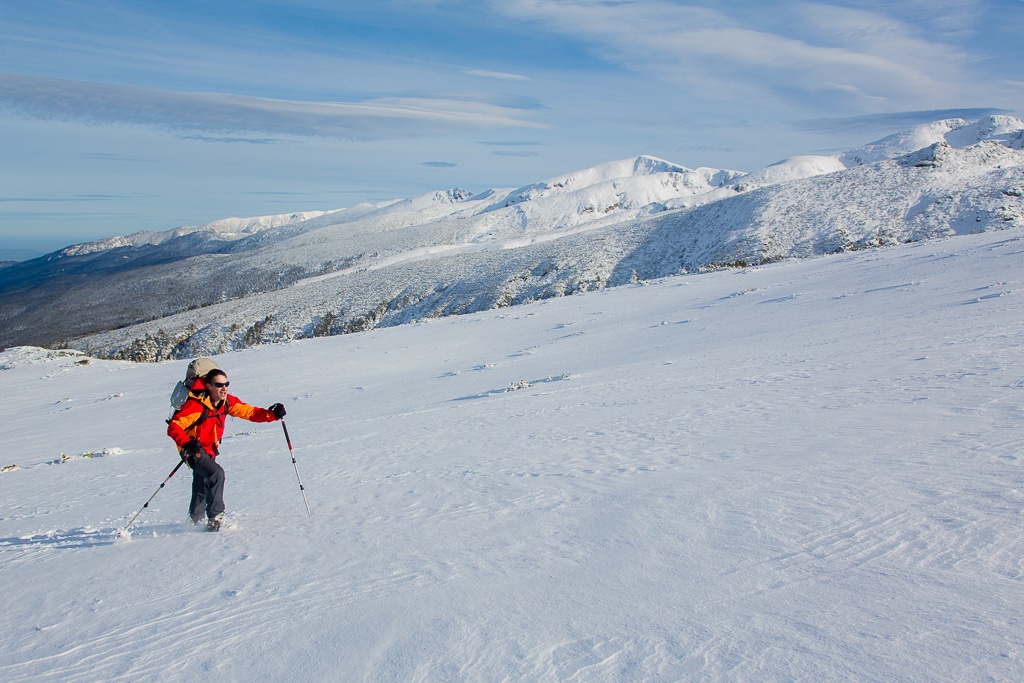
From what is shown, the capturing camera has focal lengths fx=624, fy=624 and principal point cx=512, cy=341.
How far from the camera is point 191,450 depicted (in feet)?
19.4

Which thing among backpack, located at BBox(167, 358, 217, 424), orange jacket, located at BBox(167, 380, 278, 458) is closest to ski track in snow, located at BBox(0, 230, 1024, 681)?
orange jacket, located at BBox(167, 380, 278, 458)

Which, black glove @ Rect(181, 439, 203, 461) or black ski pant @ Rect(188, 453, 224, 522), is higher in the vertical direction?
black glove @ Rect(181, 439, 203, 461)

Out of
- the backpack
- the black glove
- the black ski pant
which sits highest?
the backpack

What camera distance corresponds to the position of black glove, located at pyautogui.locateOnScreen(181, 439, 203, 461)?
5891 millimetres

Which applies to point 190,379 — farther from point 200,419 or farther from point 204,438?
point 204,438

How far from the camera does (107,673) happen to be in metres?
3.72

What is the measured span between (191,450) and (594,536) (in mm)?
3866

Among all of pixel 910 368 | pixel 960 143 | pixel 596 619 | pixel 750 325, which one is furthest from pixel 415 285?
pixel 960 143

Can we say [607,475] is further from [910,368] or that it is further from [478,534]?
[910,368]

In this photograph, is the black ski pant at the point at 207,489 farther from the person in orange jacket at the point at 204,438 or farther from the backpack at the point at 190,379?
the backpack at the point at 190,379

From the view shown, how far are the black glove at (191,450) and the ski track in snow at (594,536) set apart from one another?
0.81 m

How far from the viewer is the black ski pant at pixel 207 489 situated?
610 cm

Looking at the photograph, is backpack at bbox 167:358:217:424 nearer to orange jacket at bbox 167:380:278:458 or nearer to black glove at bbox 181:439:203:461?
orange jacket at bbox 167:380:278:458

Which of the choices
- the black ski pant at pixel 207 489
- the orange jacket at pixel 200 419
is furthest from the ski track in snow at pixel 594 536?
the orange jacket at pixel 200 419
